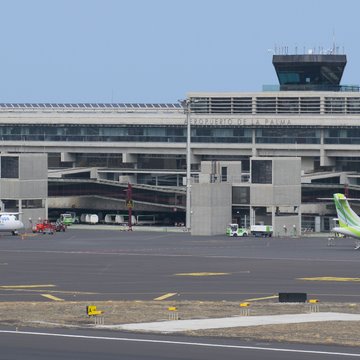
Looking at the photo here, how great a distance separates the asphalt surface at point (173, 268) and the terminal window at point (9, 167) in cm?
2286

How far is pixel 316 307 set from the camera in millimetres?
66062

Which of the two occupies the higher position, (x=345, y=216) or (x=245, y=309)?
(x=345, y=216)

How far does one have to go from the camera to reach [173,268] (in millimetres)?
100250

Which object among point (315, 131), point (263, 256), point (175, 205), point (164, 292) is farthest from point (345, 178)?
point (164, 292)

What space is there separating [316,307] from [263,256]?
1949 inches

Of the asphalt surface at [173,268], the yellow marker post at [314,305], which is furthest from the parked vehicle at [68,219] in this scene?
the yellow marker post at [314,305]

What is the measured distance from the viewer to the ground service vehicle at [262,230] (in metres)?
154

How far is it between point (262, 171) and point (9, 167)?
36933mm

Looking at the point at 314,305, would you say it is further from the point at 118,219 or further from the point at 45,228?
the point at 118,219

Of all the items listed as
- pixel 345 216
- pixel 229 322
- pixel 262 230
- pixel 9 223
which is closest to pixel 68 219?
pixel 9 223

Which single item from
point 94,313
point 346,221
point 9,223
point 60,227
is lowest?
point 94,313

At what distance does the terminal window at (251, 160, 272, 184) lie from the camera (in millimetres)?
156750

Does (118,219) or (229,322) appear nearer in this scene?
(229,322)

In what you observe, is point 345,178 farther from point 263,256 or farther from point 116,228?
point 263,256
